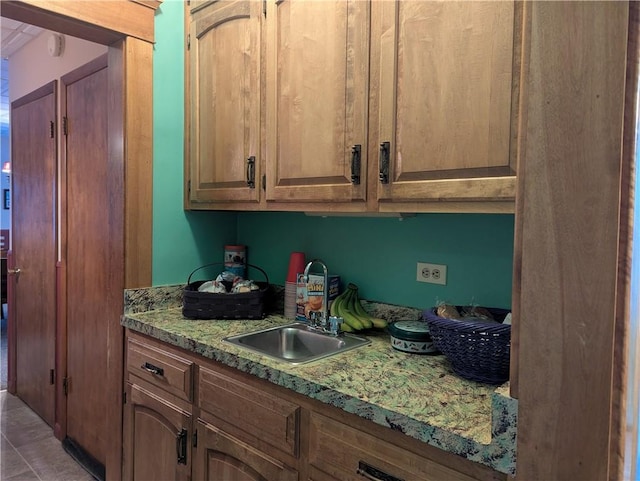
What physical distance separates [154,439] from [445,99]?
162 centimetres

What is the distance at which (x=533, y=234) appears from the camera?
2.50 feet

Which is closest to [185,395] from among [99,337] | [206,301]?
[206,301]

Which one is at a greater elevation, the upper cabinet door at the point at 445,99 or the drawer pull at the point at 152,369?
the upper cabinet door at the point at 445,99

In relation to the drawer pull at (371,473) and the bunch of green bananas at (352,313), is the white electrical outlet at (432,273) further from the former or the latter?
the drawer pull at (371,473)

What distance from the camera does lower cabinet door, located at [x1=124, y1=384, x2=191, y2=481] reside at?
1.67 meters

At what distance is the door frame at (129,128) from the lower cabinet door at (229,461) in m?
0.61

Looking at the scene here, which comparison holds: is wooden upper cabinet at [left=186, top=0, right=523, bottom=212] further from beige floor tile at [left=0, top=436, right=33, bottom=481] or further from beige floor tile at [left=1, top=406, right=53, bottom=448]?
beige floor tile at [left=1, top=406, right=53, bottom=448]

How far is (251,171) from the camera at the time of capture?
6.09 ft

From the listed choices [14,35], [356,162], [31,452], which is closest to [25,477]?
[31,452]

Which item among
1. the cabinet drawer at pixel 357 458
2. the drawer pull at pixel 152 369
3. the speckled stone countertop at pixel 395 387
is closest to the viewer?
the speckled stone countertop at pixel 395 387

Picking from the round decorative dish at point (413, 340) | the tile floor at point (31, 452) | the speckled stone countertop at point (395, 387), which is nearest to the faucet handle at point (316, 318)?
the speckled stone countertop at point (395, 387)

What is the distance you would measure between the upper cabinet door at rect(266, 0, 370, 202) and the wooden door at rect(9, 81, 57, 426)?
1.74m

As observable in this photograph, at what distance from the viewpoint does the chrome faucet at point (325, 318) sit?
170 centimetres

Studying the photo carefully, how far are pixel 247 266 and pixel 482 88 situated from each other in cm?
147
